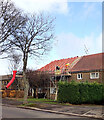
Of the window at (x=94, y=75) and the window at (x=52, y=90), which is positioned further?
the window at (x=52, y=90)

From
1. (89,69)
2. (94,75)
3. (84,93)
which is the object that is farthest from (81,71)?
(84,93)

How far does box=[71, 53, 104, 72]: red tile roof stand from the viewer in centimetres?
3412

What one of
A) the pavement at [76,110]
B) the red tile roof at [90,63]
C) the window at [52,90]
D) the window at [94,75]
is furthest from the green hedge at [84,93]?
the window at [52,90]

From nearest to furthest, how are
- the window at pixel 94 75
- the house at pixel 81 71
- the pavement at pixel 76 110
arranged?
1. the pavement at pixel 76 110
2. the window at pixel 94 75
3. the house at pixel 81 71

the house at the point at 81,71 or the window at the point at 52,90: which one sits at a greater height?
the house at the point at 81,71

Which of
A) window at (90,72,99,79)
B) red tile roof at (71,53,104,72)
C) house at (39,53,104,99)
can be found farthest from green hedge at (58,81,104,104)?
red tile roof at (71,53,104,72)

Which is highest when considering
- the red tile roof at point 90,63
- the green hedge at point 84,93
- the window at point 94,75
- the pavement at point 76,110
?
the red tile roof at point 90,63

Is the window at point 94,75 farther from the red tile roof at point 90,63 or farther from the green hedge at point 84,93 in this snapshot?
the green hedge at point 84,93

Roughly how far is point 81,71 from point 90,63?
9.51ft

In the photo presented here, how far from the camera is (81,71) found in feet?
114

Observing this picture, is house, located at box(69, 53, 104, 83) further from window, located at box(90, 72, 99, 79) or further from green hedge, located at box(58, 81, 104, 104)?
green hedge, located at box(58, 81, 104, 104)

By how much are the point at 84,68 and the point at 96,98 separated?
42.1 ft

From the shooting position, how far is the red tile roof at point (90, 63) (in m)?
34.1

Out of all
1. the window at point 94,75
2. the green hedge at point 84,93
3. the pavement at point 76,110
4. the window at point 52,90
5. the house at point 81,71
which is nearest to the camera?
the pavement at point 76,110
